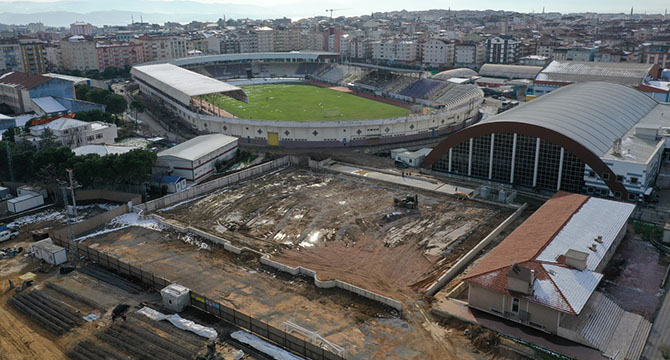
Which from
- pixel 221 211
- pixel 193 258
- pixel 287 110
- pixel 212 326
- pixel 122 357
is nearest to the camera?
pixel 122 357

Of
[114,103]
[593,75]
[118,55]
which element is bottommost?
[114,103]

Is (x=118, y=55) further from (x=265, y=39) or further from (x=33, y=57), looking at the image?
(x=265, y=39)

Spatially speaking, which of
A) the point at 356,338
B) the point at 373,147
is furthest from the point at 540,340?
the point at 373,147

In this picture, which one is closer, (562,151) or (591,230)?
(591,230)

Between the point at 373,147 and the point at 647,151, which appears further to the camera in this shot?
the point at 373,147

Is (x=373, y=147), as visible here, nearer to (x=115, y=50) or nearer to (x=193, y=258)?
(x=193, y=258)

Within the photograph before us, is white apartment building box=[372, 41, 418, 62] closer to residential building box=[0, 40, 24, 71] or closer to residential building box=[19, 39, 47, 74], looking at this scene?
residential building box=[19, 39, 47, 74]

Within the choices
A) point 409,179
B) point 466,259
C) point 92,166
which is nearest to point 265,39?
point 409,179
